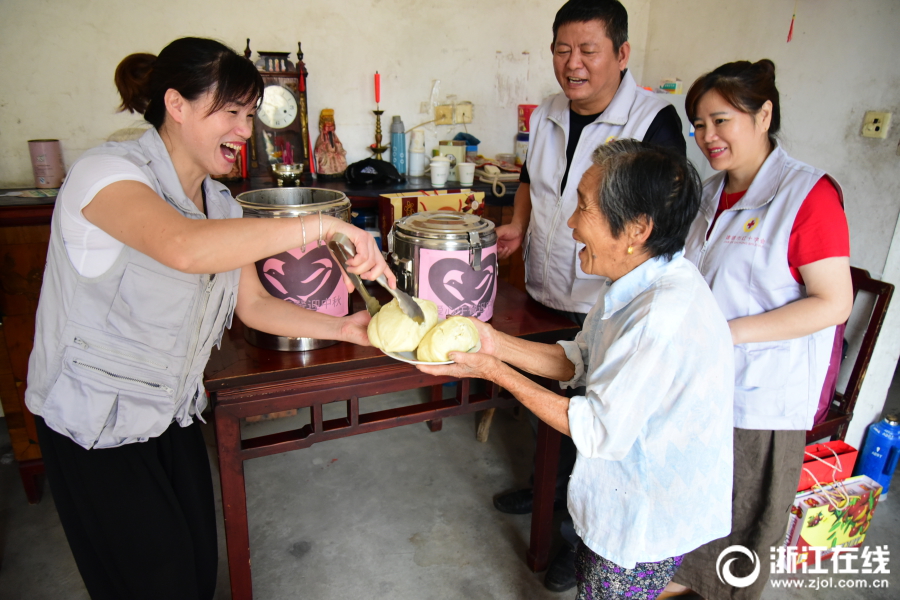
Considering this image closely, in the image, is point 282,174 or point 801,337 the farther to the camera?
point 282,174

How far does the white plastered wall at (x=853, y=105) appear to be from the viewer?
8.00 ft

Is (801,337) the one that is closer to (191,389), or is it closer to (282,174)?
(191,389)

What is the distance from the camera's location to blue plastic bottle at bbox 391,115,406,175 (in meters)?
3.77

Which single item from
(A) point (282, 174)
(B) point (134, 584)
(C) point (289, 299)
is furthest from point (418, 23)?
(B) point (134, 584)

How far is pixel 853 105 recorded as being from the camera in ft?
8.46

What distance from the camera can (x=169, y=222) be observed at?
1.14 m

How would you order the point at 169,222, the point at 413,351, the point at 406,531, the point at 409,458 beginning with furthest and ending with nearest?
the point at 409,458, the point at 406,531, the point at 413,351, the point at 169,222

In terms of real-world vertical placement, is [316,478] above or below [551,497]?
below

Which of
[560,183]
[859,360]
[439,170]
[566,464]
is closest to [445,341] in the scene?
[560,183]

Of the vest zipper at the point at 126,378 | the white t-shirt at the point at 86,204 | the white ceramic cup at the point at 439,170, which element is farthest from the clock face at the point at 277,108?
the vest zipper at the point at 126,378

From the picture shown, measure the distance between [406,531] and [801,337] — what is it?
172 centimetres

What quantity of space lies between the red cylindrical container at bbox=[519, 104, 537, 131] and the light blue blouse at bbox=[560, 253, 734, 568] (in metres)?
2.99

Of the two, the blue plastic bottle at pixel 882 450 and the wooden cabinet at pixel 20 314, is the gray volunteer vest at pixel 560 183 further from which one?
the wooden cabinet at pixel 20 314

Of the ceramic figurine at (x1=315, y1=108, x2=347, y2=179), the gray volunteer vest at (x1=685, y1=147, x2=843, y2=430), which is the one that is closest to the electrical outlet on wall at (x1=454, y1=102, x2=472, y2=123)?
the ceramic figurine at (x1=315, y1=108, x2=347, y2=179)
